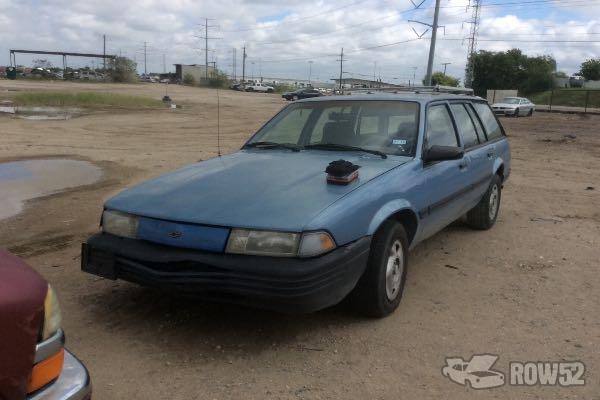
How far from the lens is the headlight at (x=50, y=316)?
6.33 feet

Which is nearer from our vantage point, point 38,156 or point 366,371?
point 366,371

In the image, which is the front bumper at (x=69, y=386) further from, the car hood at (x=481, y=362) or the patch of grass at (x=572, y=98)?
the patch of grass at (x=572, y=98)

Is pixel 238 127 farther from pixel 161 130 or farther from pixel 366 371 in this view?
pixel 366 371

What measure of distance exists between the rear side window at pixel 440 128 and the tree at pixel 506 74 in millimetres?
70455

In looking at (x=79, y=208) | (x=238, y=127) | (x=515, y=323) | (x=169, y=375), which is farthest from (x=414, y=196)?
(x=238, y=127)

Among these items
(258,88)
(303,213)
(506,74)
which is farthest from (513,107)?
(258,88)

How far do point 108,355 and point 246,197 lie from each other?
1263 mm

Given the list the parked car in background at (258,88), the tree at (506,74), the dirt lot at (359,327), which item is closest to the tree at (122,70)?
the parked car in background at (258,88)

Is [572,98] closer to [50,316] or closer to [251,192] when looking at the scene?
[251,192]

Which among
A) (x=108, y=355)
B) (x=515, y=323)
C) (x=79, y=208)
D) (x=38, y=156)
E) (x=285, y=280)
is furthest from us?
(x=38, y=156)

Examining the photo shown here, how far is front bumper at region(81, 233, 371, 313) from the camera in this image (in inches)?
121

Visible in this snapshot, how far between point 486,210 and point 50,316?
5188 mm

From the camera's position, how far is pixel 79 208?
7.13 meters

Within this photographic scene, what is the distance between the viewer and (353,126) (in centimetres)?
472
